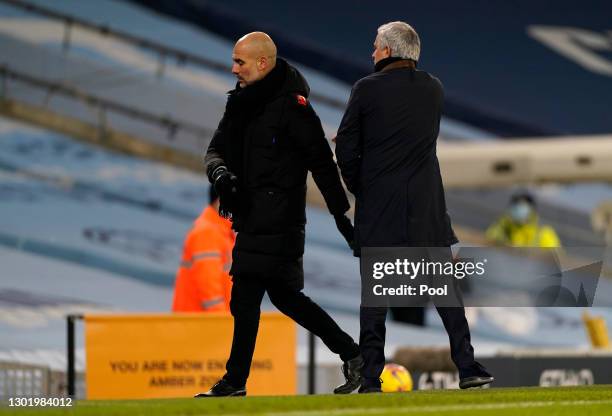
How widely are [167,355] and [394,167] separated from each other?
3118 millimetres

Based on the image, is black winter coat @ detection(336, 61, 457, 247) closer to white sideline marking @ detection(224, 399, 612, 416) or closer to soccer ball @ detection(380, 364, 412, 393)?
white sideline marking @ detection(224, 399, 612, 416)

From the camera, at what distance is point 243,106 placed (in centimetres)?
633

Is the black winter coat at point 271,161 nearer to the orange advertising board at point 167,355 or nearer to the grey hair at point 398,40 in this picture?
the grey hair at point 398,40

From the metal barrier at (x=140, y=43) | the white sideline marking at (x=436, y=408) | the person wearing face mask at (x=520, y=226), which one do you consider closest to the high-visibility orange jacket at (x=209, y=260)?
the white sideline marking at (x=436, y=408)

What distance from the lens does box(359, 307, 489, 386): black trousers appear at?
626cm

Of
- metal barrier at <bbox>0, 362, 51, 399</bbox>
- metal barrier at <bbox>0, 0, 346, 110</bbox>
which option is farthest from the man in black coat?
metal barrier at <bbox>0, 0, 346, 110</bbox>

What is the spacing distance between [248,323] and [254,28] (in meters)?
13.7

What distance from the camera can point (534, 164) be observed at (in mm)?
16875

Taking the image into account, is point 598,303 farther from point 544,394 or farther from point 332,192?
point 332,192

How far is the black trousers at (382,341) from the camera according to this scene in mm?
6258

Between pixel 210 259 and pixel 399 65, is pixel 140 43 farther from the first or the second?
pixel 399 65

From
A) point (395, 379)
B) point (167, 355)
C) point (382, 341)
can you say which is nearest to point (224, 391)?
point (382, 341)

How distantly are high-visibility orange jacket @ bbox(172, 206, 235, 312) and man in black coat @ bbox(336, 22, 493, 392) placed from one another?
2.80m

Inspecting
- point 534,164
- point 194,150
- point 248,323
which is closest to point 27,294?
point 194,150
